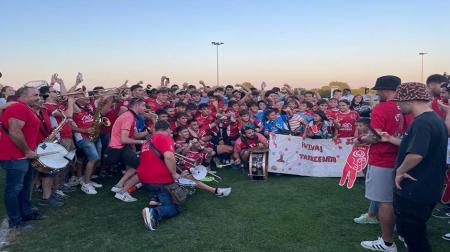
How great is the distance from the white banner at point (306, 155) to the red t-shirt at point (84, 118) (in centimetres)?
420

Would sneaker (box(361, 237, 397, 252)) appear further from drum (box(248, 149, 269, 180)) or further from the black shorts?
the black shorts

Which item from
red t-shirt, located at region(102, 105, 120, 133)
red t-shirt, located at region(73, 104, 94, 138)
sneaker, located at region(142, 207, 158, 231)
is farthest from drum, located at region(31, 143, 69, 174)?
red t-shirt, located at region(102, 105, 120, 133)

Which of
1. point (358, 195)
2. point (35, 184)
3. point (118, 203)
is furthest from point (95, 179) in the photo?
point (358, 195)

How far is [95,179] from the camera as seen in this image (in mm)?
8977

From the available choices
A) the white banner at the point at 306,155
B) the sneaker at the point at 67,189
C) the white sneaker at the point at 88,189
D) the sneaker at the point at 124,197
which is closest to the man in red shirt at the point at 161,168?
the sneaker at the point at 124,197

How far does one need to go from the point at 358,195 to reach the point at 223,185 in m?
2.84

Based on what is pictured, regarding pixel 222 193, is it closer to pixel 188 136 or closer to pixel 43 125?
pixel 188 136

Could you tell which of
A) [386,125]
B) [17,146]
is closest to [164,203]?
[17,146]

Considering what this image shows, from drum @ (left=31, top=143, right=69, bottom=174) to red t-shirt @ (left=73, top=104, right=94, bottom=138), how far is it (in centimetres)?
156

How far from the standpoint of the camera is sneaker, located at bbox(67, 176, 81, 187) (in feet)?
27.2

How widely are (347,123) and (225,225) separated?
185 inches

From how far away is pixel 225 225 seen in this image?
5.82 metres

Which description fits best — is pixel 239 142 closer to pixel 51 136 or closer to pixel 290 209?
pixel 290 209

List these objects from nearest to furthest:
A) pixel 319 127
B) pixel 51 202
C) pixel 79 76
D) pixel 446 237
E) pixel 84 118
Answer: pixel 446 237 → pixel 51 202 → pixel 84 118 → pixel 79 76 → pixel 319 127
